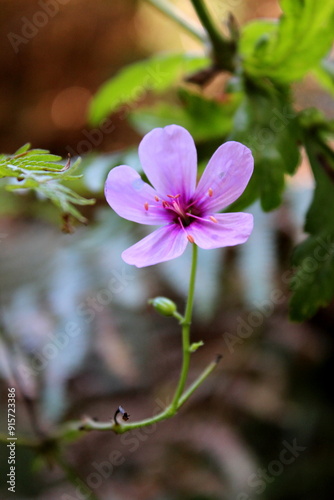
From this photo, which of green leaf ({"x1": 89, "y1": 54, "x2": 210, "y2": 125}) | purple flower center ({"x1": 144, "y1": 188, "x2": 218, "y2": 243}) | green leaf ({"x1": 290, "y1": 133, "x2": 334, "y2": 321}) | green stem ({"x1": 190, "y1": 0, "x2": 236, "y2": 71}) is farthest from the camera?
green leaf ({"x1": 89, "y1": 54, "x2": 210, "y2": 125})

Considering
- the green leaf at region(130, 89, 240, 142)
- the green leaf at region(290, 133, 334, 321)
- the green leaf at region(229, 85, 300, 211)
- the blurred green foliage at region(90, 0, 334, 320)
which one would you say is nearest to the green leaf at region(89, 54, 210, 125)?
the blurred green foliage at region(90, 0, 334, 320)

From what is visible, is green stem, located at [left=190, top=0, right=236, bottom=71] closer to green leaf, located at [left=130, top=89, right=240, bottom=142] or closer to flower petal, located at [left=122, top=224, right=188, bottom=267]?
green leaf, located at [left=130, top=89, right=240, bottom=142]

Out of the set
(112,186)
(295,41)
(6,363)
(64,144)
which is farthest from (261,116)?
(64,144)

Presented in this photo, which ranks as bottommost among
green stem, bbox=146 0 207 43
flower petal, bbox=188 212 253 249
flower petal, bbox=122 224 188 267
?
flower petal, bbox=122 224 188 267

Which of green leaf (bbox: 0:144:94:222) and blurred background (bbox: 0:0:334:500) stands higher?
green leaf (bbox: 0:144:94:222)

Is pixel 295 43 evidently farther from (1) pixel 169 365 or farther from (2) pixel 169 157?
(1) pixel 169 365

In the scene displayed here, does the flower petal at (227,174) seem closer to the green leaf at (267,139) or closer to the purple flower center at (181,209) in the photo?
the purple flower center at (181,209)

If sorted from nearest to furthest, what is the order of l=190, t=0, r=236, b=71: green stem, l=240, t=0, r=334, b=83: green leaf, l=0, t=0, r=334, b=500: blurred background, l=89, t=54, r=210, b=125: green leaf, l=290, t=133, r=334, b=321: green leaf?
l=290, t=133, r=334, b=321: green leaf
l=240, t=0, r=334, b=83: green leaf
l=190, t=0, r=236, b=71: green stem
l=89, t=54, r=210, b=125: green leaf
l=0, t=0, r=334, b=500: blurred background
